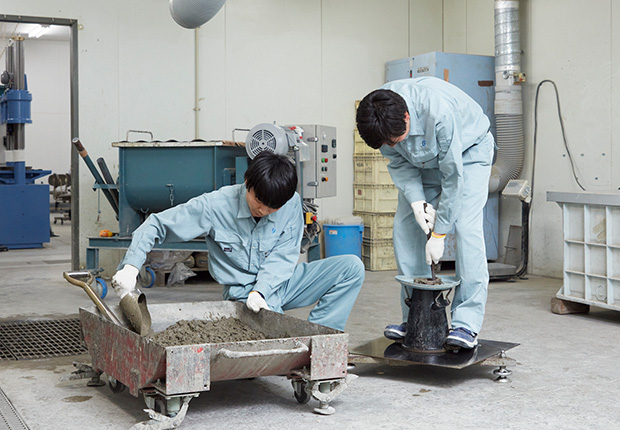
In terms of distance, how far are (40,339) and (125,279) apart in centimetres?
151

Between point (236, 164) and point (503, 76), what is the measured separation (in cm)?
253

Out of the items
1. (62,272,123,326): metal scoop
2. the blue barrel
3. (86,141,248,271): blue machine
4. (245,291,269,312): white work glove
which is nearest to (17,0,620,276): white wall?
the blue barrel

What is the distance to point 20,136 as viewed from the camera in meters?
8.40

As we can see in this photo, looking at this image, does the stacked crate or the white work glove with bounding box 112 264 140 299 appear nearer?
the white work glove with bounding box 112 264 140 299

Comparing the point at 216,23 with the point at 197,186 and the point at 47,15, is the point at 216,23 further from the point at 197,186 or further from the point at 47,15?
the point at 197,186

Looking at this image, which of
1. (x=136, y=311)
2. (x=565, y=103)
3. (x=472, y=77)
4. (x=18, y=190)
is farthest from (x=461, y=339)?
(x=18, y=190)

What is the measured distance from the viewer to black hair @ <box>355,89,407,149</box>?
2721 millimetres

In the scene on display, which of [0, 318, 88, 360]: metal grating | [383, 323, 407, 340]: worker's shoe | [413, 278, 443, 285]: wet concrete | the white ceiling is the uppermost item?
the white ceiling

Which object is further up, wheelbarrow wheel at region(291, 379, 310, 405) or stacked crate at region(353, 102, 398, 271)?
stacked crate at region(353, 102, 398, 271)

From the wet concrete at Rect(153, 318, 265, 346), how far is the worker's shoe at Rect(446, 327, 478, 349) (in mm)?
774

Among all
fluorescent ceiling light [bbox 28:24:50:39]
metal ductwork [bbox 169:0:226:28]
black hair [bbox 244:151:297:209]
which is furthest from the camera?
fluorescent ceiling light [bbox 28:24:50:39]

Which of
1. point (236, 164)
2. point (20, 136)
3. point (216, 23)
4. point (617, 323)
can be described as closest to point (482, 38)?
point (216, 23)

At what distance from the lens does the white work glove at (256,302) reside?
109 inches

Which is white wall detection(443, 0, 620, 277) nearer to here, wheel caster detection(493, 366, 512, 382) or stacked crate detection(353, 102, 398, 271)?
stacked crate detection(353, 102, 398, 271)
